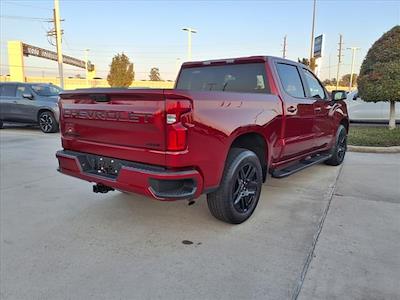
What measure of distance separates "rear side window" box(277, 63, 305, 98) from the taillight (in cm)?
201

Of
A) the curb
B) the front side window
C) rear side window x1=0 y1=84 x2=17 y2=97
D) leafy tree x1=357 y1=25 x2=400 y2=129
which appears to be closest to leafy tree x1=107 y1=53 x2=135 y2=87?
rear side window x1=0 y1=84 x2=17 y2=97

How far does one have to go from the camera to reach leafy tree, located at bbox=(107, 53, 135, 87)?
139 feet

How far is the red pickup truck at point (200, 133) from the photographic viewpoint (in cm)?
294

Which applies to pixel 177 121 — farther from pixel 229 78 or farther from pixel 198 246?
pixel 229 78

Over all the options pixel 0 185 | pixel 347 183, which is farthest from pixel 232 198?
pixel 0 185

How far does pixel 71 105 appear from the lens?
373cm

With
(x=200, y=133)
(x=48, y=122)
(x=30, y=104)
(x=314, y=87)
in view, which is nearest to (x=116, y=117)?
(x=200, y=133)

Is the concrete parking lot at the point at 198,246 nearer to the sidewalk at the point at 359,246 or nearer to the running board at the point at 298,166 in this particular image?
the sidewalk at the point at 359,246

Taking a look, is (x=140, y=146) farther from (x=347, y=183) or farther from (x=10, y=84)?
A: (x=10, y=84)

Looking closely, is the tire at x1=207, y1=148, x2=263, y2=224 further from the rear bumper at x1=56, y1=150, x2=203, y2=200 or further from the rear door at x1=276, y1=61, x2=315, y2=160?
the rear door at x1=276, y1=61, x2=315, y2=160

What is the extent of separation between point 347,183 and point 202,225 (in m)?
2.80

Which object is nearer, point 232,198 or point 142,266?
point 142,266

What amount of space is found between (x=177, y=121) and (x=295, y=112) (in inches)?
87.8

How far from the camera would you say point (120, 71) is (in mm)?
42531
